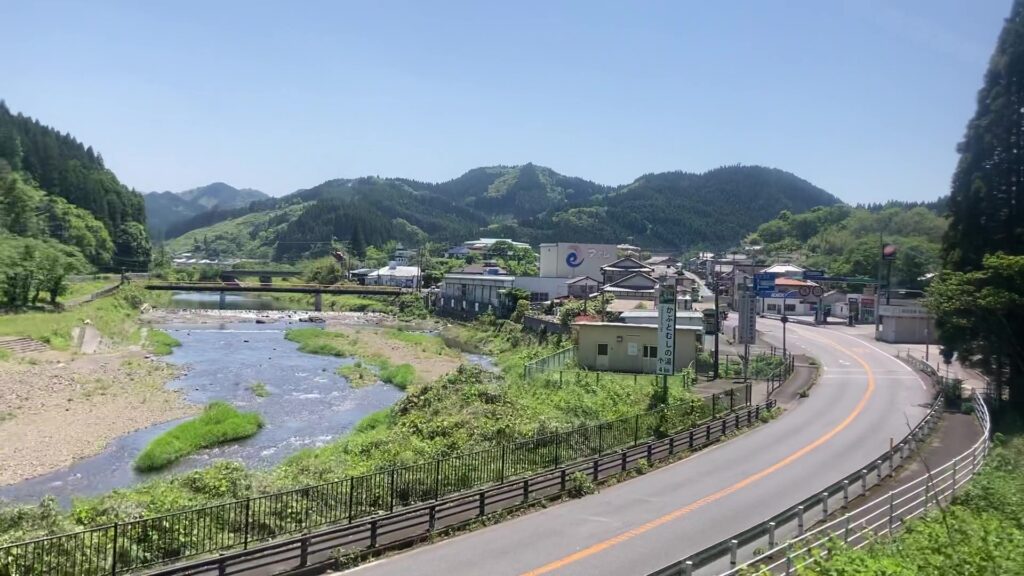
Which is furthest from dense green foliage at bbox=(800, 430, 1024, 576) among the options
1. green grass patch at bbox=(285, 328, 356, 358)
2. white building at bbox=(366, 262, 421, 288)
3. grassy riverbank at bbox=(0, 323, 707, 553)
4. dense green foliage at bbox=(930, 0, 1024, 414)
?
white building at bbox=(366, 262, 421, 288)

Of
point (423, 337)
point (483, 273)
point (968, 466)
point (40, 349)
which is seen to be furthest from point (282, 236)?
point (968, 466)

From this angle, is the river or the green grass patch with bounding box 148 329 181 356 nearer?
the river

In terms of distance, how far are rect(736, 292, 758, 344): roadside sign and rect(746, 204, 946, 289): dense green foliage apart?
9.83 metres

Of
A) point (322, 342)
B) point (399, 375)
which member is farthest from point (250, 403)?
Result: point (322, 342)

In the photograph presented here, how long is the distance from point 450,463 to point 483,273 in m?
72.4

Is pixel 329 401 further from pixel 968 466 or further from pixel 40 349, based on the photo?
pixel 968 466

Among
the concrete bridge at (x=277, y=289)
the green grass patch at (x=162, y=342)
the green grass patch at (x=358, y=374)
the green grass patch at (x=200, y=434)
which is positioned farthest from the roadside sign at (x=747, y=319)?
the concrete bridge at (x=277, y=289)

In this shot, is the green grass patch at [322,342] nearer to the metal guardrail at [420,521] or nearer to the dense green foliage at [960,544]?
the metal guardrail at [420,521]

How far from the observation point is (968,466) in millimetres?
16953

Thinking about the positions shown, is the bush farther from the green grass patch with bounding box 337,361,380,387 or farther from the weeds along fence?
the green grass patch with bounding box 337,361,380,387

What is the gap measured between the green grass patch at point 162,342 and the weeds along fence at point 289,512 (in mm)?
41027

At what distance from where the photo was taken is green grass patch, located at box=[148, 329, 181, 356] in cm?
5091

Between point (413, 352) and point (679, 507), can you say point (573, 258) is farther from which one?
point (679, 507)

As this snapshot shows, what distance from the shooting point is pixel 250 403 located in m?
34.3
